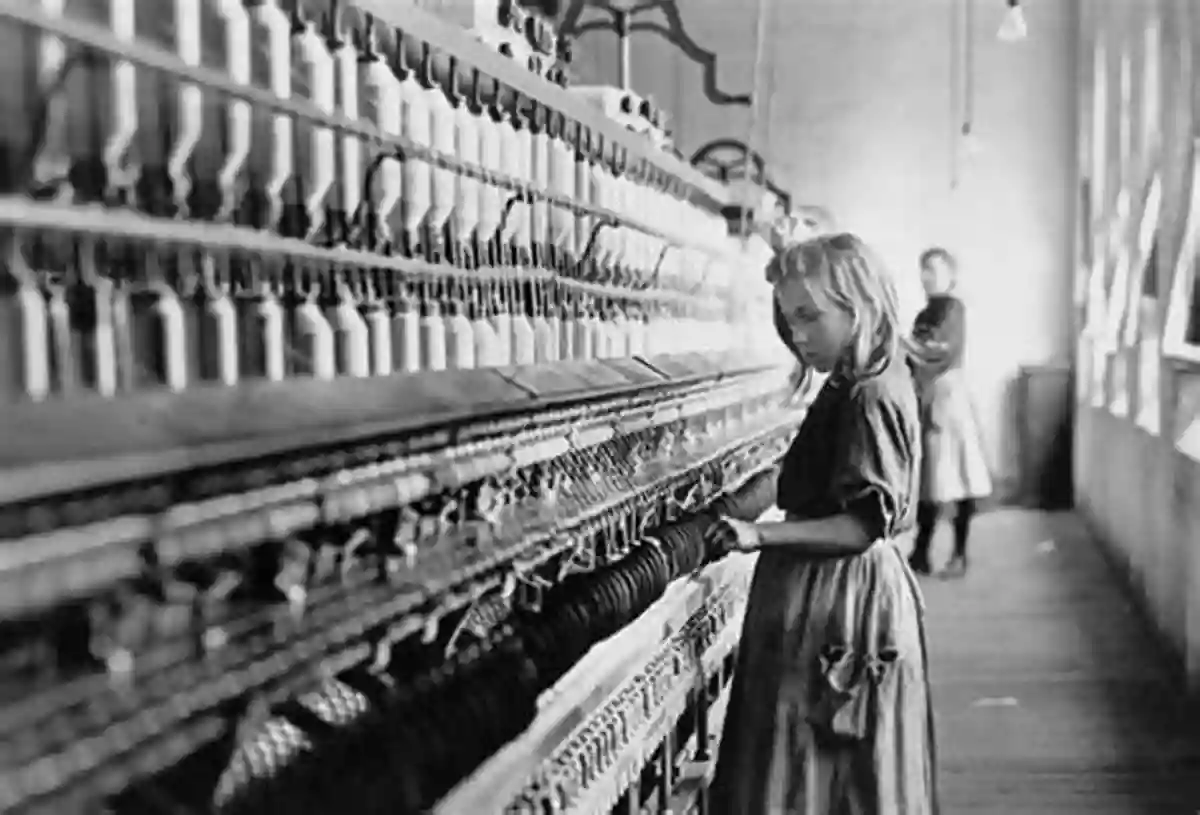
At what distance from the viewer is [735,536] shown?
2.68 m

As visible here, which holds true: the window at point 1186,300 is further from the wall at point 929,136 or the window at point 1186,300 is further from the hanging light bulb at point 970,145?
the wall at point 929,136

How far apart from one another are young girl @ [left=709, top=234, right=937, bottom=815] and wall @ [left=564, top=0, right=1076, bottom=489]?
8858mm

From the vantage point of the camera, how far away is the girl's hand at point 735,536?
8.79 feet

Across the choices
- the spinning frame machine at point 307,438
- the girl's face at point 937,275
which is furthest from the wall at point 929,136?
the spinning frame machine at point 307,438

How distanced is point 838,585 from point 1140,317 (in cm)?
519

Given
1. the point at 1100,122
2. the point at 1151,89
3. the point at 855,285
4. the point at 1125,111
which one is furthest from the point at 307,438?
the point at 1100,122

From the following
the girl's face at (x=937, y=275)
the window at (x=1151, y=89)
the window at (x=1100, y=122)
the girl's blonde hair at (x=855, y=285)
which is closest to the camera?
the girl's blonde hair at (x=855, y=285)

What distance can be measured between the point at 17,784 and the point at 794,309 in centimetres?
183

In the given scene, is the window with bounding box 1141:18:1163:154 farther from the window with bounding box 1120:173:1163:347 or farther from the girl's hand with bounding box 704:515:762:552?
the girl's hand with bounding box 704:515:762:552

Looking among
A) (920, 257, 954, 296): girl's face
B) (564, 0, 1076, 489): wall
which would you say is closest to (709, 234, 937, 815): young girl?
(920, 257, 954, 296): girl's face

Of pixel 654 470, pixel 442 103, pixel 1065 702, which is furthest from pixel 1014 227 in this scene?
pixel 442 103

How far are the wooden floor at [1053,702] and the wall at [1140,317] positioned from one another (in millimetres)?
225

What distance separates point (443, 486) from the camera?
6.24 ft

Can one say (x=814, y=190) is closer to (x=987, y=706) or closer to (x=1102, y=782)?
(x=987, y=706)
